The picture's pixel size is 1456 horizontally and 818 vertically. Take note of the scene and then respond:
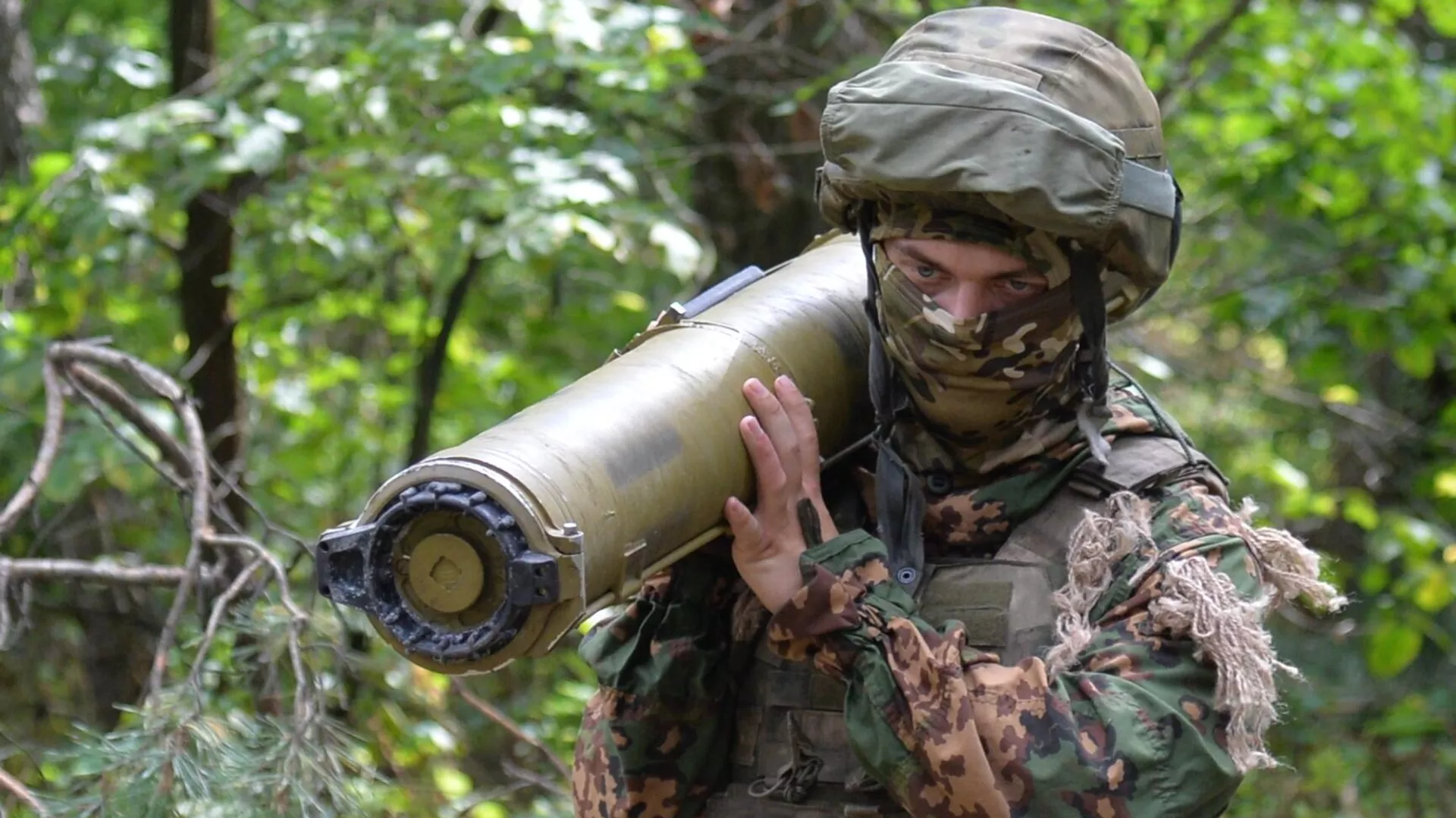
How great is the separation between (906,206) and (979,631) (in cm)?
60

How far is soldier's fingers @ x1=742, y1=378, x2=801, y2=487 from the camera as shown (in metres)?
2.22

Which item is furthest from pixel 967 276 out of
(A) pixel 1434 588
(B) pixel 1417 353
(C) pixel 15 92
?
(C) pixel 15 92

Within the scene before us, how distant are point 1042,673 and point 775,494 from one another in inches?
16.4

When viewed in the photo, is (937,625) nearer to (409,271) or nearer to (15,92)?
(409,271)

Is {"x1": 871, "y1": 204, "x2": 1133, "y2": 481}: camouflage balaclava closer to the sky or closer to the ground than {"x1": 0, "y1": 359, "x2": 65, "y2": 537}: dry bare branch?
closer to the sky

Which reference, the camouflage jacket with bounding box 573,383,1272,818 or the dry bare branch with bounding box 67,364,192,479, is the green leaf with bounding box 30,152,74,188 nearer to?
the dry bare branch with bounding box 67,364,192,479

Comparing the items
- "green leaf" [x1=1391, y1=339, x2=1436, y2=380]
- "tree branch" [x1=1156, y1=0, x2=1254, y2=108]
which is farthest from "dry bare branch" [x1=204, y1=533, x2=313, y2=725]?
"green leaf" [x1=1391, y1=339, x2=1436, y2=380]

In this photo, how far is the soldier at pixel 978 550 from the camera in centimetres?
212

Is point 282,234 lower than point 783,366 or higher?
lower

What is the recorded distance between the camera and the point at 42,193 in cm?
430

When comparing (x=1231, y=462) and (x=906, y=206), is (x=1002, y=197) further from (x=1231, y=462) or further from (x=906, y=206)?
(x=1231, y=462)

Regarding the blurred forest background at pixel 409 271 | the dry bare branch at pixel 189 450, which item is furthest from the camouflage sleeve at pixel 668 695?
the dry bare branch at pixel 189 450

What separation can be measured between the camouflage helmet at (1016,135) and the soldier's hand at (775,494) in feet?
1.07

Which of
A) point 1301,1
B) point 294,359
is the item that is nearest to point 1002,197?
point 1301,1
